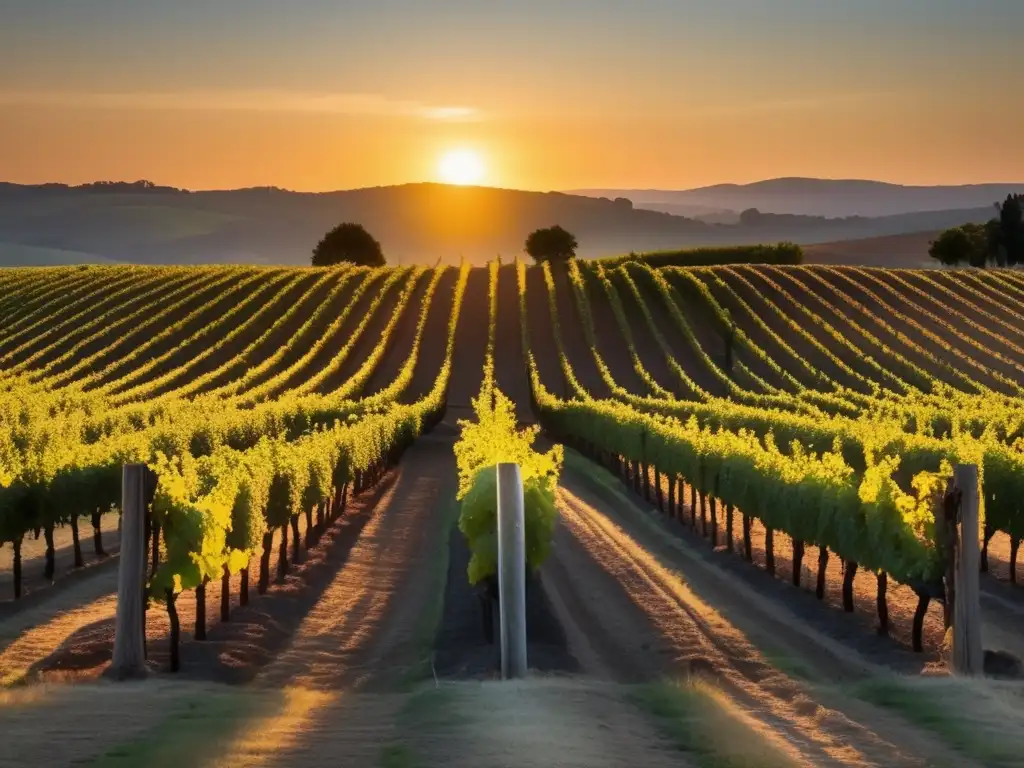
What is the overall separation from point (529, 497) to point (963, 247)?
141 m

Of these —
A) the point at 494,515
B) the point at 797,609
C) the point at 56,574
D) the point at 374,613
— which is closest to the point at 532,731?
the point at 494,515

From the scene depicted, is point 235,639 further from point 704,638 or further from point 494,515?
point 704,638

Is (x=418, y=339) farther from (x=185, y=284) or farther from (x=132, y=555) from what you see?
(x=132, y=555)

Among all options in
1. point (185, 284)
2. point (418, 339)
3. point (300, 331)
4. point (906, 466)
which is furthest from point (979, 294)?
point (906, 466)

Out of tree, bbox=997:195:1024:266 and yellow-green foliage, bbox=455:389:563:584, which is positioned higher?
tree, bbox=997:195:1024:266

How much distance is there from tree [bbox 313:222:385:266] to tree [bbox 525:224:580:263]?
61.9 feet

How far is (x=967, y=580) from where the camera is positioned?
62.9ft

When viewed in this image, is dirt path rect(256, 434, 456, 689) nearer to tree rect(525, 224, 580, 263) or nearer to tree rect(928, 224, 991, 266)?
tree rect(525, 224, 580, 263)

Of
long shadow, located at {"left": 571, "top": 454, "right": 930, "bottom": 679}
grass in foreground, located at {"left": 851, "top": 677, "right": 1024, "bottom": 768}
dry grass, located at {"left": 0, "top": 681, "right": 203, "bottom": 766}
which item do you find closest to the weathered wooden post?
dry grass, located at {"left": 0, "top": 681, "right": 203, "bottom": 766}

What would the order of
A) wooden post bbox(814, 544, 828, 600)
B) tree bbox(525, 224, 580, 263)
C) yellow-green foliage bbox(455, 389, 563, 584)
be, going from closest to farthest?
yellow-green foliage bbox(455, 389, 563, 584), wooden post bbox(814, 544, 828, 600), tree bbox(525, 224, 580, 263)

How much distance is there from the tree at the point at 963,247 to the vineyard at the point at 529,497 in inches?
1836

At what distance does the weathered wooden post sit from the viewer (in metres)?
17.8

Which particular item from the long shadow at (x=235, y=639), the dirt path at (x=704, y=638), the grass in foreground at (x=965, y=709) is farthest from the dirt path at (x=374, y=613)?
the grass in foreground at (x=965, y=709)

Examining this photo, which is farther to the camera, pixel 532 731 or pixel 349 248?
pixel 349 248
